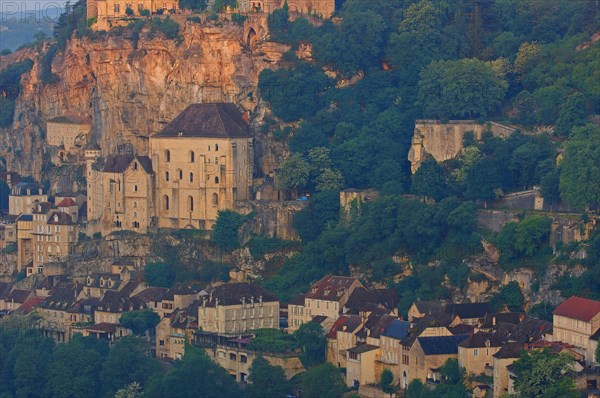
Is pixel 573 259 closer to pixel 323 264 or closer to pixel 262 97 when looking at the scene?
pixel 323 264

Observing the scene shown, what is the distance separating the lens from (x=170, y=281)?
376 ft

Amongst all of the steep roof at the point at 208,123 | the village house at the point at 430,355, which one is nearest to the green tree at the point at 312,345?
the village house at the point at 430,355

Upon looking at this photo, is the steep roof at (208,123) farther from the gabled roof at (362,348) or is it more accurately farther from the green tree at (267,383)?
the gabled roof at (362,348)

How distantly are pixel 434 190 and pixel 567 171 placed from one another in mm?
8145

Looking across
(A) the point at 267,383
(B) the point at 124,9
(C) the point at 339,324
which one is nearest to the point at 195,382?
(A) the point at 267,383

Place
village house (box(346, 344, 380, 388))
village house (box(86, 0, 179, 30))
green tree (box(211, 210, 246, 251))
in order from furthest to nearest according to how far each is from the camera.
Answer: village house (box(86, 0, 179, 30)) < green tree (box(211, 210, 246, 251)) < village house (box(346, 344, 380, 388))

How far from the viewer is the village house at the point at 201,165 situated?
116m

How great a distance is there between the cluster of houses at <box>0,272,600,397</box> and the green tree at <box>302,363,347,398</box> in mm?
966

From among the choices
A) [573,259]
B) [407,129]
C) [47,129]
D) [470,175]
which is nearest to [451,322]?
[573,259]

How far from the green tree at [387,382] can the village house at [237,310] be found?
10.4 m

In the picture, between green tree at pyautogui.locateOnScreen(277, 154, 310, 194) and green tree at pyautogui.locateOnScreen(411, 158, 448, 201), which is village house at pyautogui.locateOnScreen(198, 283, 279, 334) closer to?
green tree at pyautogui.locateOnScreen(411, 158, 448, 201)

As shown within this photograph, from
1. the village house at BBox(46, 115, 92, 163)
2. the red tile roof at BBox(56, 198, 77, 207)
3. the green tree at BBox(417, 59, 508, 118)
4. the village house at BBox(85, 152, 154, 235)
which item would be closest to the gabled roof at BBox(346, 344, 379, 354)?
the green tree at BBox(417, 59, 508, 118)

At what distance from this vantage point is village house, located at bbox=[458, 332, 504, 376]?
93.4 m

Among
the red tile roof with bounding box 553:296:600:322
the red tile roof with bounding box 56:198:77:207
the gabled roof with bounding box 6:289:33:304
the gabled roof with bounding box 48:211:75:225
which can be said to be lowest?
the gabled roof with bounding box 6:289:33:304
